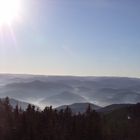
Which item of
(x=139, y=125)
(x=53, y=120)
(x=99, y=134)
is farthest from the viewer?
(x=139, y=125)

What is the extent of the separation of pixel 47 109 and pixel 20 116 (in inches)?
675

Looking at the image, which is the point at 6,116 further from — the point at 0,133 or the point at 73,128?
the point at 73,128

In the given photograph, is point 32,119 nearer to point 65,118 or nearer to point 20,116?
point 20,116

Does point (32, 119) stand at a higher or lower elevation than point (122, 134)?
higher

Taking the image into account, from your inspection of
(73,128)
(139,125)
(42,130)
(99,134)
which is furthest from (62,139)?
(139,125)

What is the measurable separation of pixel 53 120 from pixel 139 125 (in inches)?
2927

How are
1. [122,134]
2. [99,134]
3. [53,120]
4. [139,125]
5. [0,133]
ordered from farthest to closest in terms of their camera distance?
[139,125], [122,134], [99,134], [53,120], [0,133]

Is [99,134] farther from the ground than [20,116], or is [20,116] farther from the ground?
[20,116]

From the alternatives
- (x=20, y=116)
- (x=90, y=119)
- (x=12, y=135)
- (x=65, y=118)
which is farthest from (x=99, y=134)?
(x=12, y=135)

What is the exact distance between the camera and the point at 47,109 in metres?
133

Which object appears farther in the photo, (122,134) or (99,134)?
(122,134)

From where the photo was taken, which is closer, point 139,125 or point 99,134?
point 99,134

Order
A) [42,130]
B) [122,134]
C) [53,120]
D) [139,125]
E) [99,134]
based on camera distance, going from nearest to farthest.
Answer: [42,130], [53,120], [99,134], [122,134], [139,125]

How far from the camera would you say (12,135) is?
4070 inches
